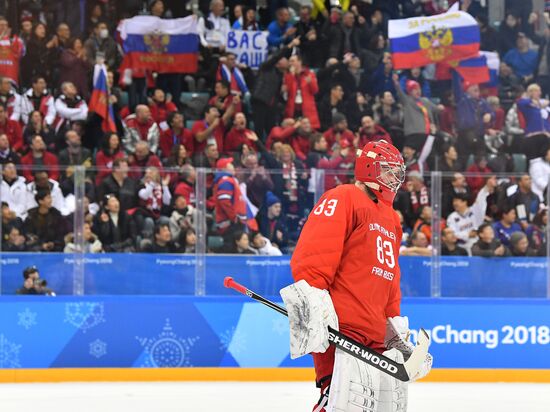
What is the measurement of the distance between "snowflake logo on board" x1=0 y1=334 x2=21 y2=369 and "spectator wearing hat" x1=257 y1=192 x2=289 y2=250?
2180mm

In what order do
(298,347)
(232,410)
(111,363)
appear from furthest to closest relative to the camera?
(111,363)
(232,410)
(298,347)

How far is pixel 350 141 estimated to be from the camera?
1068 cm

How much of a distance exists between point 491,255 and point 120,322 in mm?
3158

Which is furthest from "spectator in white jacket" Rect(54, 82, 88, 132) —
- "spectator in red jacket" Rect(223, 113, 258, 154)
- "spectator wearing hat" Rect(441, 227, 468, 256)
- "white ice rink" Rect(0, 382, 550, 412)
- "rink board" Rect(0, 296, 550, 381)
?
"spectator wearing hat" Rect(441, 227, 468, 256)

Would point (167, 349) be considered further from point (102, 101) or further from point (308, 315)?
point (308, 315)

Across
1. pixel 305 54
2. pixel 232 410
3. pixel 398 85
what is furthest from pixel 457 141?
pixel 232 410

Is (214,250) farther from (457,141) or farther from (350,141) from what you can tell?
(457,141)

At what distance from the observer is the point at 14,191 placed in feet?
27.0

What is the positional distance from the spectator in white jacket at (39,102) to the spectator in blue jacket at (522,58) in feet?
17.3

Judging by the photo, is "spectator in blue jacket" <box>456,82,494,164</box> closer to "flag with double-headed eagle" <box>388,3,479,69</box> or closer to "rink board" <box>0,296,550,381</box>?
"flag with double-headed eagle" <box>388,3,479,69</box>

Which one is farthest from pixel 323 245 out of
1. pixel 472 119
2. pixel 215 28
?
pixel 215 28

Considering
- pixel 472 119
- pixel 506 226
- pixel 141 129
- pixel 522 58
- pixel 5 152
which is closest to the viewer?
pixel 506 226

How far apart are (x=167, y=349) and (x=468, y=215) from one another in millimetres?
2745

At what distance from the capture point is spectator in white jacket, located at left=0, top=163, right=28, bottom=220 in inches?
318
